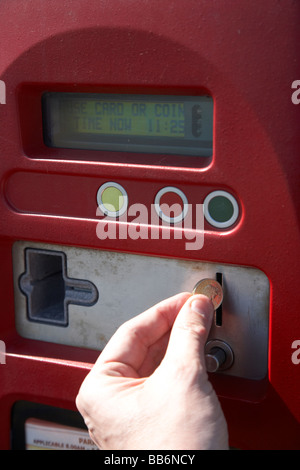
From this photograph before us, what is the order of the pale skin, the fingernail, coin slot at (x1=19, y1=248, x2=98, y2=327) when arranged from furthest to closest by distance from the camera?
coin slot at (x1=19, y1=248, x2=98, y2=327) → the fingernail → the pale skin

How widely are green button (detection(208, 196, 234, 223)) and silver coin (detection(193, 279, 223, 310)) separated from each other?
0.38 ft

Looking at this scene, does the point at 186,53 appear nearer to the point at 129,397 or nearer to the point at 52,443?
the point at 129,397

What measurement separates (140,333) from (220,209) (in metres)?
0.25

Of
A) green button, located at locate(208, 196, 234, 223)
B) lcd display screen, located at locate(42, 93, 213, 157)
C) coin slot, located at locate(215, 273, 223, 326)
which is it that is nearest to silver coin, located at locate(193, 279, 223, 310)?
coin slot, located at locate(215, 273, 223, 326)

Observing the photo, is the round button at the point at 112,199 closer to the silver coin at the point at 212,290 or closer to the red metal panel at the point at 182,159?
the red metal panel at the point at 182,159

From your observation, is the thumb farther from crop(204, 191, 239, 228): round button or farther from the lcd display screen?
the lcd display screen

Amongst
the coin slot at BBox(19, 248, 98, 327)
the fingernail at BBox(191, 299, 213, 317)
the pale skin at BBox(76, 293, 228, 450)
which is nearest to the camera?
the pale skin at BBox(76, 293, 228, 450)

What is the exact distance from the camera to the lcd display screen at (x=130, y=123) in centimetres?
112

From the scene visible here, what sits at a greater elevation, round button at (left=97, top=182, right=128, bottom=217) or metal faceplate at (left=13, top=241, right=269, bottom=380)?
round button at (left=97, top=182, right=128, bottom=217)

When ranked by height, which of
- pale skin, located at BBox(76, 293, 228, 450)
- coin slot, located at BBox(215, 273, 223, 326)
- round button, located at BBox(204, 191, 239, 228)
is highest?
round button, located at BBox(204, 191, 239, 228)

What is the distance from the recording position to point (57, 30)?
115cm

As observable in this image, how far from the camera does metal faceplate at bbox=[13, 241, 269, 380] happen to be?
1127 mm

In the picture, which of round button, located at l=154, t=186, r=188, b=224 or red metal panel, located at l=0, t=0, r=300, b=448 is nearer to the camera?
red metal panel, located at l=0, t=0, r=300, b=448
